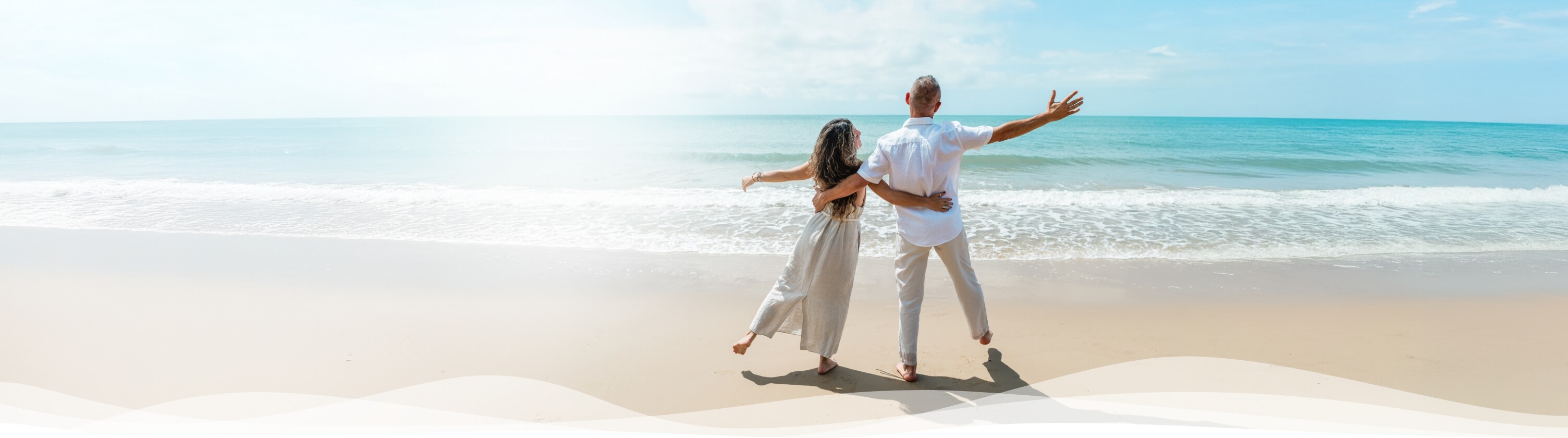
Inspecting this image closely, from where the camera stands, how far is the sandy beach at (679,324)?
3697mm

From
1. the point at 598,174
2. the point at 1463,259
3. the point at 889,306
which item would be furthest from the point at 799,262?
the point at 598,174

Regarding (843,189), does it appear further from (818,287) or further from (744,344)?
(744,344)

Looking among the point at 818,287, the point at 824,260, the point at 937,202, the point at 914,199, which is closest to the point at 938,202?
the point at 937,202

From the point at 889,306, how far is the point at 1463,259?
6.49 metres

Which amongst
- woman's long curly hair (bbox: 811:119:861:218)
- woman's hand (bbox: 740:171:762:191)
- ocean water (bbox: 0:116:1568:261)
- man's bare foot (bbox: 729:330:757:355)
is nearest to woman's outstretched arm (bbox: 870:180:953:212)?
woman's long curly hair (bbox: 811:119:861:218)

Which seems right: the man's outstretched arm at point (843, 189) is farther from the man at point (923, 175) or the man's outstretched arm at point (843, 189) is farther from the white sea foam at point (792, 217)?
the white sea foam at point (792, 217)

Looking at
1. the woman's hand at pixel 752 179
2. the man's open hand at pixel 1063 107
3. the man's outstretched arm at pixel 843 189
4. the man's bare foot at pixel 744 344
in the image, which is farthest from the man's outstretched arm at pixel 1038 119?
the man's bare foot at pixel 744 344

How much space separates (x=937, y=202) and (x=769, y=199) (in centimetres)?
792

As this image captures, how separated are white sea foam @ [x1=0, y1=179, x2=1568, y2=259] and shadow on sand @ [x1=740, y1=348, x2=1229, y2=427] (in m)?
3.37

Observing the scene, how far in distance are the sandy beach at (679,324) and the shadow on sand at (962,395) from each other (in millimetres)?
22

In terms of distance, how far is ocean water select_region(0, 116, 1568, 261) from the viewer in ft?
26.2

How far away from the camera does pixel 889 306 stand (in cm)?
513

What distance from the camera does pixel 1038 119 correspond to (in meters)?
3.08
